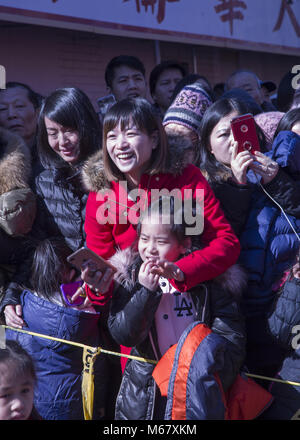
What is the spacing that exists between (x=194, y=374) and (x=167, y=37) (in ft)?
13.9

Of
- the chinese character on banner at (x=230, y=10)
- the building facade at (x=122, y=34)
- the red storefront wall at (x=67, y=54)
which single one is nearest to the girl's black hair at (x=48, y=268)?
the building facade at (x=122, y=34)

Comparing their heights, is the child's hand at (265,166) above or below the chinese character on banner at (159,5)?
below

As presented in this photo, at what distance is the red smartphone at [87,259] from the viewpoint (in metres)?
1.85

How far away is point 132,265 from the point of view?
2.08 metres

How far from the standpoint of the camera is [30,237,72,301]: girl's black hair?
2387mm

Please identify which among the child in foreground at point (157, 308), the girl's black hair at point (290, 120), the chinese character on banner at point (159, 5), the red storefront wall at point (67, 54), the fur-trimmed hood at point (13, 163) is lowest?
the child in foreground at point (157, 308)

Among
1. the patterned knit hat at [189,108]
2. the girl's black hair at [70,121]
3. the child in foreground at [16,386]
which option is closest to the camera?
the child in foreground at [16,386]

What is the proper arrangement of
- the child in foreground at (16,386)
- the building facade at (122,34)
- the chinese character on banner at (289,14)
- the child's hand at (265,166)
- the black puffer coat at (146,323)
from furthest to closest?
the chinese character on banner at (289,14) → the building facade at (122,34) → the child's hand at (265,166) → the black puffer coat at (146,323) → the child in foreground at (16,386)

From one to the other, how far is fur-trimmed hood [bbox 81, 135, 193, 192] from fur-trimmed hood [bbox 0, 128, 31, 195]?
37cm

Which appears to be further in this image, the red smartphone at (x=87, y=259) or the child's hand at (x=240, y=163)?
the child's hand at (x=240, y=163)

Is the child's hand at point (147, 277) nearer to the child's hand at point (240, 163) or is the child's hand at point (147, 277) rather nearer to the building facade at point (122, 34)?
the child's hand at point (240, 163)

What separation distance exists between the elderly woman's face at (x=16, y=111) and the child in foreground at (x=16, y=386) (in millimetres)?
1516

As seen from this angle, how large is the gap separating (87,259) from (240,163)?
2.64 ft

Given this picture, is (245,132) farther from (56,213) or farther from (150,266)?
Answer: (56,213)
